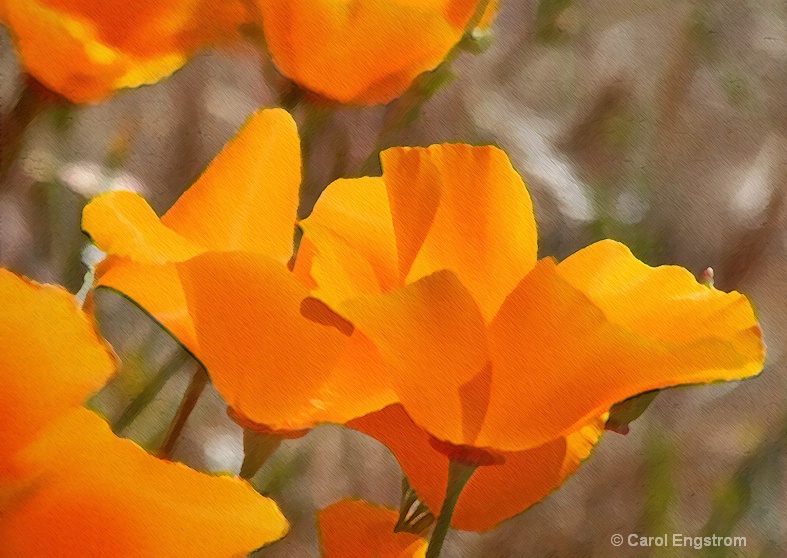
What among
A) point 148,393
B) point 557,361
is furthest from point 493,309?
point 148,393

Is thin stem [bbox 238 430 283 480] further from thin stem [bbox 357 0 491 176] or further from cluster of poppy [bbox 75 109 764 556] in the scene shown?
thin stem [bbox 357 0 491 176]

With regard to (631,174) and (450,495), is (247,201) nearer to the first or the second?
(450,495)

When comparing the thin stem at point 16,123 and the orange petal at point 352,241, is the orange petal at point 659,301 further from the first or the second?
the thin stem at point 16,123

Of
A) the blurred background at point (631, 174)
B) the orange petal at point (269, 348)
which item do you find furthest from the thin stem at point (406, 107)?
the orange petal at point (269, 348)

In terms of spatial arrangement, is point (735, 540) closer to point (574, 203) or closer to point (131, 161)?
point (574, 203)

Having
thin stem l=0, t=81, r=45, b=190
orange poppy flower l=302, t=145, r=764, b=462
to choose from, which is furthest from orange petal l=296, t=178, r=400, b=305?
thin stem l=0, t=81, r=45, b=190

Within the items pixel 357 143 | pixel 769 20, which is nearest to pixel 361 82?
pixel 357 143
